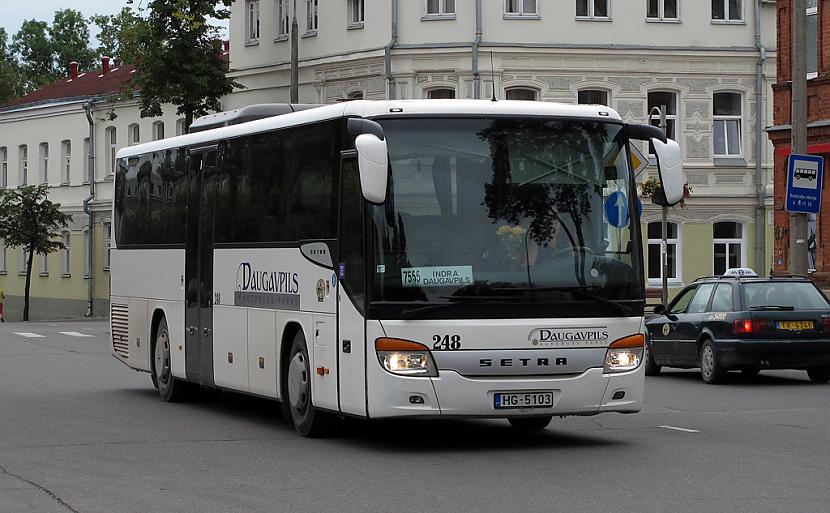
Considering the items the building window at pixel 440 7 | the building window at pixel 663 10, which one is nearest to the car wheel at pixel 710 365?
the building window at pixel 440 7

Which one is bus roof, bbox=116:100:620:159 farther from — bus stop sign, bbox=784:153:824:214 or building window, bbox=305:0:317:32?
building window, bbox=305:0:317:32

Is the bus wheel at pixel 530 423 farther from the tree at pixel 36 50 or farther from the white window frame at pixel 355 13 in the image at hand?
the tree at pixel 36 50

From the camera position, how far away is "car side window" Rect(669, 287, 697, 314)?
2439cm

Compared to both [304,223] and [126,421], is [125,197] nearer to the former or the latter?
[126,421]

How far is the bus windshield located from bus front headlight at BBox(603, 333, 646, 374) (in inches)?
10.7

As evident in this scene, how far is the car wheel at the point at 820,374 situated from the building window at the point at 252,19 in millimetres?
34811

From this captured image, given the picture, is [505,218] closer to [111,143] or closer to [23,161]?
[111,143]

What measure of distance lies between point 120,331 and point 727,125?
32.8 m

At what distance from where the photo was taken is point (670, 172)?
14109 millimetres

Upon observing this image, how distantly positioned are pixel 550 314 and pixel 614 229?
3.18 ft

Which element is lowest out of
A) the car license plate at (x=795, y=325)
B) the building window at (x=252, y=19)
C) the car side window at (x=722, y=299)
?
the car license plate at (x=795, y=325)

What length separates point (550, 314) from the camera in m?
13.9

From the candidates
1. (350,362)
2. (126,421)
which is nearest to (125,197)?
(126,421)

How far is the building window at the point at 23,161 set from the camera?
7469 cm
